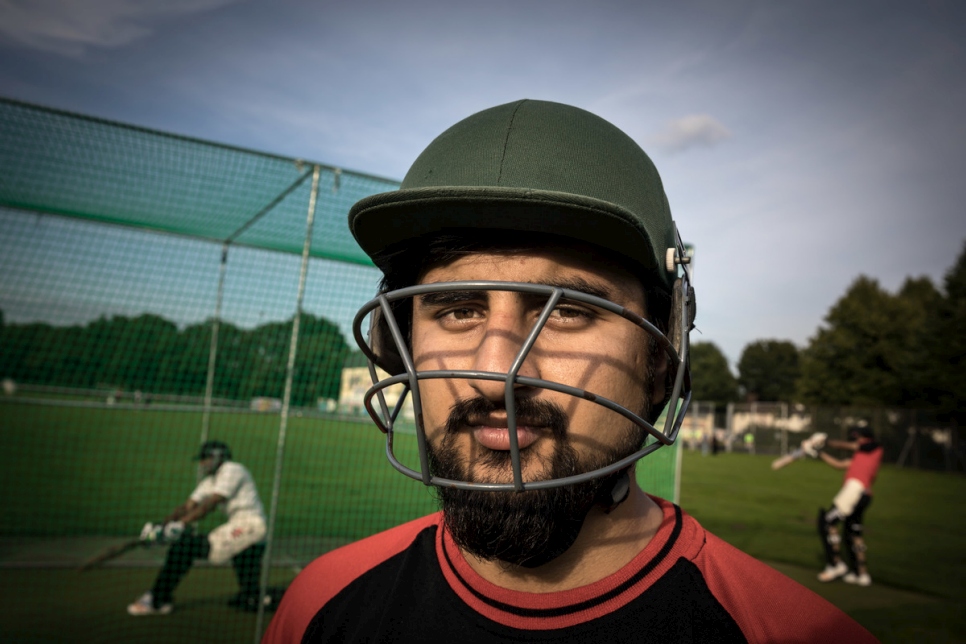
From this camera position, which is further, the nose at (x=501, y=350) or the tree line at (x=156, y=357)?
the tree line at (x=156, y=357)

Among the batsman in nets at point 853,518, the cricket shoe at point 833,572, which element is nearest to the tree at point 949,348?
the batsman in nets at point 853,518

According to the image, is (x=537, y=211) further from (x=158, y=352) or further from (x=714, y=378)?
(x=714, y=378)

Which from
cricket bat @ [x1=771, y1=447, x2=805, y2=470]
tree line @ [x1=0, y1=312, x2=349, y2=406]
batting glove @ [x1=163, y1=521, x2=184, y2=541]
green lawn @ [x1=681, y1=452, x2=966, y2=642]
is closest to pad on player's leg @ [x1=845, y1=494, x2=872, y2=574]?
green lawn @ [x1=681, y1=452, x2=966, y2=642]

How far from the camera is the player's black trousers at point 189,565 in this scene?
17.9 ft

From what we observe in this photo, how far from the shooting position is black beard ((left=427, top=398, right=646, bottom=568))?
1167 millimetres

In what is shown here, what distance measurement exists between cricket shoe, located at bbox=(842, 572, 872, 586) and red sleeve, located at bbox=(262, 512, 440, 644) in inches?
315

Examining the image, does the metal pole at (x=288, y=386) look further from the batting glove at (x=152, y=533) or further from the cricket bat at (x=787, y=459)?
the cricket bat at (x=787, y=459)

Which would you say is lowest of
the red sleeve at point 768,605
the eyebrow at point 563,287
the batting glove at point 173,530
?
the batting glove at point 173,530

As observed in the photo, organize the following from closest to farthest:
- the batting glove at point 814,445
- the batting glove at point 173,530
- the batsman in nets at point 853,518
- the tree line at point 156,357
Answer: the batting glove at point 173,530
the tree line at point 156,357
the batsman in nets at point 853,518
the batting glove at point 814,445

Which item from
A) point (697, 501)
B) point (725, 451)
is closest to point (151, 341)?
point (697, 501)

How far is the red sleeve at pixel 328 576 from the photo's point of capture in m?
1.58

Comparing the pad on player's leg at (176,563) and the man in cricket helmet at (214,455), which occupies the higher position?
the man in cricket helmet at (214,455)

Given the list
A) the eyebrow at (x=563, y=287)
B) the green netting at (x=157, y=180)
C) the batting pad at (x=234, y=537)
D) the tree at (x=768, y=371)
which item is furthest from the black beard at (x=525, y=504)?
the tree at (x=768, y=371)

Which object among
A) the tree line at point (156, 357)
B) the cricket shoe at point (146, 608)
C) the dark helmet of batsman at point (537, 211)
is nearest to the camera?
the dark helmet of batsman at point (537, 211)
